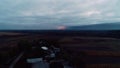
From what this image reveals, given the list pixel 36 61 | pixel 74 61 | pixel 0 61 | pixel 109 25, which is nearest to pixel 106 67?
pixel 74 61

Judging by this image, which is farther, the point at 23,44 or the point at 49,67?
the point at 23,44

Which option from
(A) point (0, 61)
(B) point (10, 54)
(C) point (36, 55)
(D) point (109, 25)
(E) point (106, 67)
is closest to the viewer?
(E) point (106, 67)

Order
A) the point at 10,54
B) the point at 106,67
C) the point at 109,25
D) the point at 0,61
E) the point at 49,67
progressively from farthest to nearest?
the point at 109,25, the point at 10,54, the point at 0,61, the point at 106,67, the point at 49,67

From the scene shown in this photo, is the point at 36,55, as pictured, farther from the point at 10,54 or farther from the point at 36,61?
the point at 36,61

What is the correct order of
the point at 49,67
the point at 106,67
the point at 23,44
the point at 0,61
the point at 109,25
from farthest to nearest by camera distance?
1. the point at 109,25
2. the point at 23,44
3. the point at 0,61
4. the point at 106,67
5. the point at 49,67

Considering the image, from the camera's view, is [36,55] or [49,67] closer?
[49,67]

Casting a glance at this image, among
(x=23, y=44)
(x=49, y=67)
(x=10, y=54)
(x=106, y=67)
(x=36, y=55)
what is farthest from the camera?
(x=23, y=44)

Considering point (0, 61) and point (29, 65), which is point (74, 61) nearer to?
point (29, 65)

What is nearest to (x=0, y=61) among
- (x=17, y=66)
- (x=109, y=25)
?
(x=17, y=66)

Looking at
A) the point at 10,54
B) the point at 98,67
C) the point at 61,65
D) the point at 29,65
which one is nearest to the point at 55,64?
the point at 61,65
